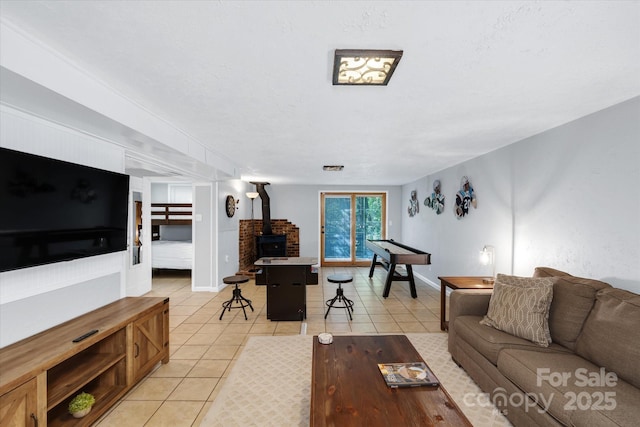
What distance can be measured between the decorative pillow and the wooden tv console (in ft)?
9.70

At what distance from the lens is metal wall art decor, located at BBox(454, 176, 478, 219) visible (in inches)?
164

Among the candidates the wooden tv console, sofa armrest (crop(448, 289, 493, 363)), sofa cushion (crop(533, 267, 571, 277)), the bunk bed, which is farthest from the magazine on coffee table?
the bunk bed

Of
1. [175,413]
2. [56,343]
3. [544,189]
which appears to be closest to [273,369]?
[175,413]

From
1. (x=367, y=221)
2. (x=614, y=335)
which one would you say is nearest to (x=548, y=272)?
(x=614, y=335)

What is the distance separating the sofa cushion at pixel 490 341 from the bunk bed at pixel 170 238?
528cm

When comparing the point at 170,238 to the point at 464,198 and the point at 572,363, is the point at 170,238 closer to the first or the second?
the point at 464,198

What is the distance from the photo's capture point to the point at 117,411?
2109 millimetres

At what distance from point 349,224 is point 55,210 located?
651 centimetres

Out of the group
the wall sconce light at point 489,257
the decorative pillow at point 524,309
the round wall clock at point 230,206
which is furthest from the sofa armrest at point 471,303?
the round wall clock at point 230,206

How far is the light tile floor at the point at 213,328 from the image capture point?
84.8 inches

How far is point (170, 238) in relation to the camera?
7.05m

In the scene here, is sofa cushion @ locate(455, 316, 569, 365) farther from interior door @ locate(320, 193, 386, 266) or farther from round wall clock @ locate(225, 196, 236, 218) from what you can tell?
interior door @ locate(320, 193, 386, 266)

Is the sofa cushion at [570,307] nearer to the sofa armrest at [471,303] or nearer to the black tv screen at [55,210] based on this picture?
the sofa armrest at [471,303]

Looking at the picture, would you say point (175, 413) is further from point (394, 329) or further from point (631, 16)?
point (631, 16)
